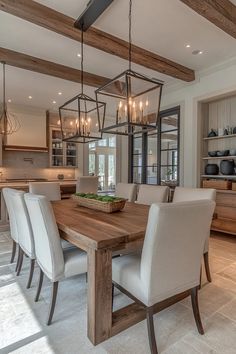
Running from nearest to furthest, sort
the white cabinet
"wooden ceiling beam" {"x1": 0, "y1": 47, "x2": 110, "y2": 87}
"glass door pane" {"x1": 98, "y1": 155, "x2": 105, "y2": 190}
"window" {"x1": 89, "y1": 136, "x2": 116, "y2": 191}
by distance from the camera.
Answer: "wooden ceiling beam" {"x1": 0, "y1": 47, "x2": 110, "y2": 87} < the white cabinet < "window" {"x1": 89, "y1": 136, "x2": 116, "y2": 191} < "glass door pane" {"x1": 98, "y1": 155, "x2": 105, "y2": 190}

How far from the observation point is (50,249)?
1770 millimetres

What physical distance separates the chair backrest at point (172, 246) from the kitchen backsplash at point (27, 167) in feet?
20.0

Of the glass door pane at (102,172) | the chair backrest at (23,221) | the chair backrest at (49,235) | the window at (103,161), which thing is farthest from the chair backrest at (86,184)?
the glass door pane at (102,172)

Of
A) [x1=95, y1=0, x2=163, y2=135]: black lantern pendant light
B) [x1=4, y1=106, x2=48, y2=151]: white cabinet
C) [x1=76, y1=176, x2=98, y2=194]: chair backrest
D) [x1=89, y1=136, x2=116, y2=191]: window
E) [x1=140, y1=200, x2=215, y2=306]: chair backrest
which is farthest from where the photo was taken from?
[x1=89, y1=136, x2=116, y2=191]: window

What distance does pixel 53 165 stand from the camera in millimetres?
7070

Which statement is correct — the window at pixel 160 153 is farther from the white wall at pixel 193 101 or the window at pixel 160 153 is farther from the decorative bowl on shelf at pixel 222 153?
the decorative bowl on shelf at pixel 222 153

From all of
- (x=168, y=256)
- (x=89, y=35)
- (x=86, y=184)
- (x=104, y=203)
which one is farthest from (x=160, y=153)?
(x=168, y=256)

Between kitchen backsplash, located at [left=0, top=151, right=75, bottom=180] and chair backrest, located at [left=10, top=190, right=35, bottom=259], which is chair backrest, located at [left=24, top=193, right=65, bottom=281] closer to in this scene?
chair backrest, located at [left=10, top=190, right=35, bottom=259]

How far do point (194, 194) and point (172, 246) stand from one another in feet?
4.17

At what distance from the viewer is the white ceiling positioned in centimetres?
265

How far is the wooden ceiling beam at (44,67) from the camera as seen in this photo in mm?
3560

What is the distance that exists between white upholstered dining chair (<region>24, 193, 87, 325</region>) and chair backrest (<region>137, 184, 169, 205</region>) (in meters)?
1.63

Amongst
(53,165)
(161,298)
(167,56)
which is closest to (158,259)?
(161,298)

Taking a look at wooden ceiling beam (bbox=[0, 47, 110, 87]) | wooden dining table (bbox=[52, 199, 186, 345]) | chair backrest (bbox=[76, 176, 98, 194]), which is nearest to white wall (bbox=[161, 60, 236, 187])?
wooden ceiling beam (bbox=[0, 47, 110, 87])
